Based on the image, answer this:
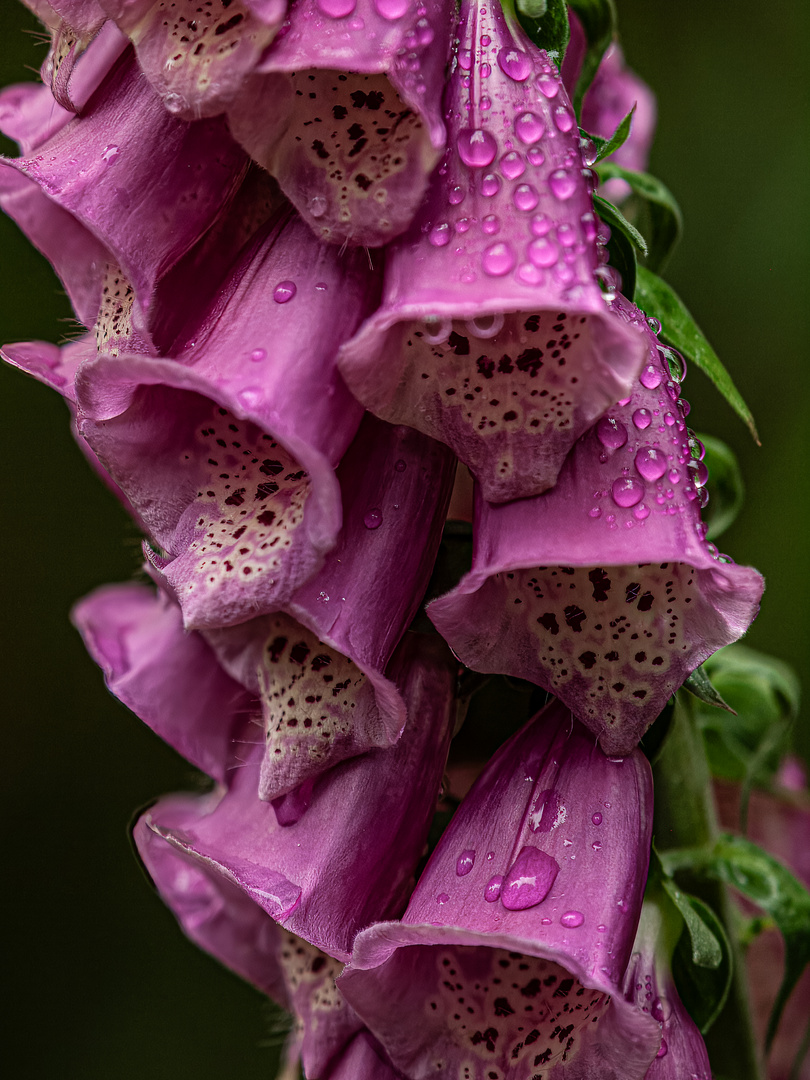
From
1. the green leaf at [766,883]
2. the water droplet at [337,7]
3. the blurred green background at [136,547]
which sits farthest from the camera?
the blurred green background at [136,547]

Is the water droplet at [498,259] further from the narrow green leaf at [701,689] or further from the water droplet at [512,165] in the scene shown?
the narrow green leaf at [701,689]

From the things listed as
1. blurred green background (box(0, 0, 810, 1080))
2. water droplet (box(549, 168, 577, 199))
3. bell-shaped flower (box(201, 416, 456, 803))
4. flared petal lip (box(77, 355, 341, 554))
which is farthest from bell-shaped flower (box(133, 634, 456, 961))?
blurred green background (box(0, 0, 810, 1080))

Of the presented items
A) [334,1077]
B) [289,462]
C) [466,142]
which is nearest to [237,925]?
[334,1077]

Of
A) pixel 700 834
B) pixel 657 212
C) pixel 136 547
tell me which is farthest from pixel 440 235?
pixel 136 547

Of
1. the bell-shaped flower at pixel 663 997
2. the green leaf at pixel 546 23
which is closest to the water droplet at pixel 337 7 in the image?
the green leaf at pixel 546 23

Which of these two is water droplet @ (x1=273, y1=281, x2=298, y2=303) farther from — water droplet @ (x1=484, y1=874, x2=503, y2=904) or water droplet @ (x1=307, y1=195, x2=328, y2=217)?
water droplet @ (x1=484, y1=874, x2=503, y2=904)
